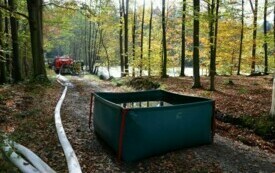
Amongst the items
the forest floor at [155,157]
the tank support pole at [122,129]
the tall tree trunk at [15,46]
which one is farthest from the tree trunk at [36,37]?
the tank support pole at [122,129]

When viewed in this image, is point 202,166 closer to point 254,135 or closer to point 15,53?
point 254,135

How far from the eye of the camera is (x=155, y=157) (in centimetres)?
675

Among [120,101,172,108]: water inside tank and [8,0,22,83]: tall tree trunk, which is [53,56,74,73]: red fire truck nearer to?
[8,0,22,83]: tall tree trunk

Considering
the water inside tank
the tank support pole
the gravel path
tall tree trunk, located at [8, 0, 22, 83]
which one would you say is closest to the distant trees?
tall tree trunk, located at [8, 0, 22, 83]

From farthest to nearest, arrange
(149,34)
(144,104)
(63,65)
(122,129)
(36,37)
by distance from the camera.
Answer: (63,65)
(149,34)
(36,37)
(144,104)
(122,129)

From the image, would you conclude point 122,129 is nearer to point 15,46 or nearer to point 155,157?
point 155,157

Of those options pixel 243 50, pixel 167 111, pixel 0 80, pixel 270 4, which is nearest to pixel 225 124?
pixel 167 111

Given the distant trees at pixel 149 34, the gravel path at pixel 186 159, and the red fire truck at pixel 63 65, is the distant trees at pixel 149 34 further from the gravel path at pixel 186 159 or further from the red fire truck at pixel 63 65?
the gravel path at pixel 186 159

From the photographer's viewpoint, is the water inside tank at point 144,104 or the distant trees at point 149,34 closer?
the water inside tank at point 144,104

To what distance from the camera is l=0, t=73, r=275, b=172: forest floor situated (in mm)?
6365

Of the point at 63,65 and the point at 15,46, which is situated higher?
the point at 15,46

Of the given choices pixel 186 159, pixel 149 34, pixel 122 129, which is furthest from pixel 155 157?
pixel 149 34

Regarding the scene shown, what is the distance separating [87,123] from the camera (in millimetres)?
9570

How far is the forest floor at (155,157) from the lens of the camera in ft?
20.9
